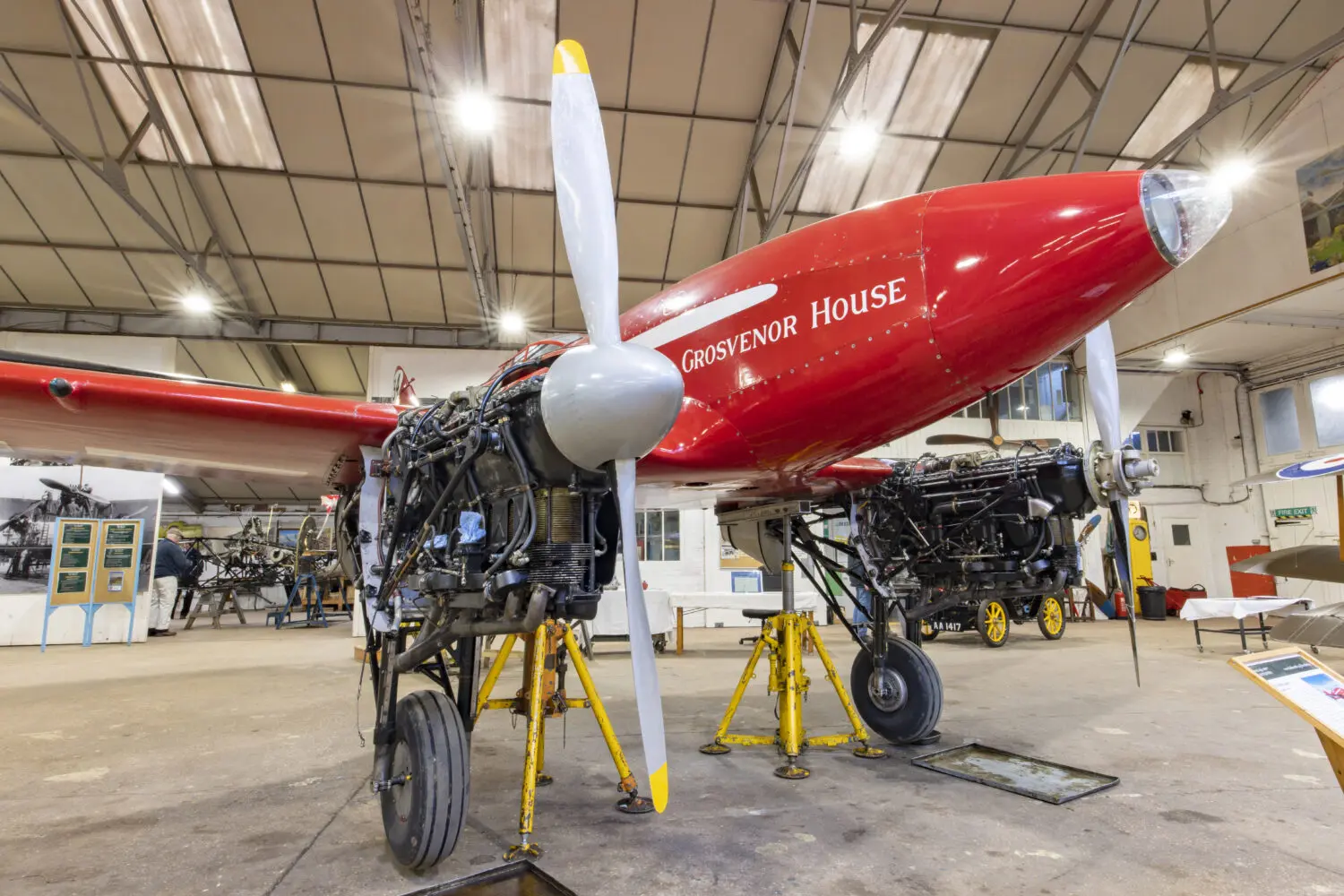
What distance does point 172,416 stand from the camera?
125 inches

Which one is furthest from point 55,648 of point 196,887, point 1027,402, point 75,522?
point 1027,402

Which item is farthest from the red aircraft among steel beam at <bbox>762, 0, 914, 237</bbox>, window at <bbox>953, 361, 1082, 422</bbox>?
window at <bbox>953, 361, 1082, 422</bbox>

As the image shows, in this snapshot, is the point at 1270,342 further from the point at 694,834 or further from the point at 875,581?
the point at 694,834

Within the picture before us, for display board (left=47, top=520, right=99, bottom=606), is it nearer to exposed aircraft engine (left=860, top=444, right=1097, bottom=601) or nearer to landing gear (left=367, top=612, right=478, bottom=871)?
landing gear (left=367, top=612, right=478, bottom=871)

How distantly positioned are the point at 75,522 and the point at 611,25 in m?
11.2

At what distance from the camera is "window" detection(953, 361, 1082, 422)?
1702 centimetres

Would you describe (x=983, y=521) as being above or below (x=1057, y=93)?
below

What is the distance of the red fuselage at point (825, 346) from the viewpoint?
2.48 metres

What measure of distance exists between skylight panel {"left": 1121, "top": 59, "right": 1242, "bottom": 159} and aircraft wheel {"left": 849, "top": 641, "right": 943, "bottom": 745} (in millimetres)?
11350

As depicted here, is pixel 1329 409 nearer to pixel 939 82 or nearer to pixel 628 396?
pixel 939 82

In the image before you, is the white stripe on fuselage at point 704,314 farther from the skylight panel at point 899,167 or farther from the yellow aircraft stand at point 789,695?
the skylight panel at point 899,167

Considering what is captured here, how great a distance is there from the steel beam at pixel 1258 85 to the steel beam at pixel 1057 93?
1618mm

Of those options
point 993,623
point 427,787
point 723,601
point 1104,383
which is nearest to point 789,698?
point 427,787

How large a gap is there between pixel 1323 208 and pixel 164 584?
21183mm
